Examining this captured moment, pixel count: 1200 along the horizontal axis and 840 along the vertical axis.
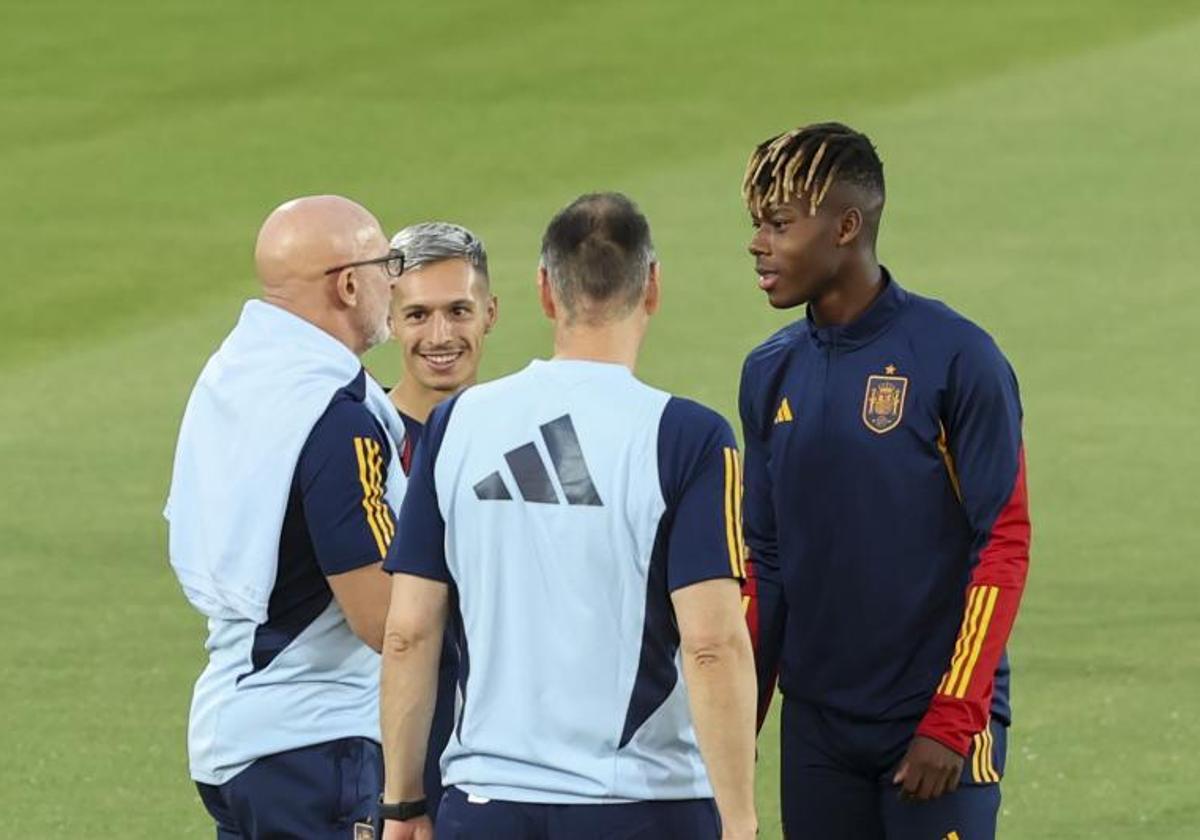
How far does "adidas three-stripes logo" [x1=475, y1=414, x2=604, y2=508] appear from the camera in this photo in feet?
16.8

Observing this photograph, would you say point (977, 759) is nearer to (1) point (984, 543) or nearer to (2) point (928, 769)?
(2) point (928, 769)

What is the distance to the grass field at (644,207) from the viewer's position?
10.5 m

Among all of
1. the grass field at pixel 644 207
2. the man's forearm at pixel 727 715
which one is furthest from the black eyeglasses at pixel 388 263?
the grass field at pixel 644 207

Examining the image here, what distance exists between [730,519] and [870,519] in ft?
2.93

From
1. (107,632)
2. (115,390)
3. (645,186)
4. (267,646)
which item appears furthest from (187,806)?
(645,186)

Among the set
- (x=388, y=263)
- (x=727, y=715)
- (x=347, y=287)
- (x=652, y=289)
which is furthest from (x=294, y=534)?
(x=727, y=715)

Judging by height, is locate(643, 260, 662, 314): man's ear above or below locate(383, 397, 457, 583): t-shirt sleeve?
above

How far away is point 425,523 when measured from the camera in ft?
17.4

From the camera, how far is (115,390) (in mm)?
15812

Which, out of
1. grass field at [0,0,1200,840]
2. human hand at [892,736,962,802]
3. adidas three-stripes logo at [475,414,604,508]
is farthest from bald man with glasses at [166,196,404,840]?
grass field at [0,0,1200,840]

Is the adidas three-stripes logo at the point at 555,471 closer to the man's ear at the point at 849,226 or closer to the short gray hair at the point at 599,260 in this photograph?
the short gray hair at the point at 599,260

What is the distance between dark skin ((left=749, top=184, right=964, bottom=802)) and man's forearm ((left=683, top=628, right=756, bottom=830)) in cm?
118

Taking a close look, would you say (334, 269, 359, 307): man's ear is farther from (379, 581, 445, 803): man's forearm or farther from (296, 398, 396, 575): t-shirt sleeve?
(379, 581, 445, 803): man's forearm

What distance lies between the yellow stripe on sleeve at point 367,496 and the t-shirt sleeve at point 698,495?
34.1 inches
